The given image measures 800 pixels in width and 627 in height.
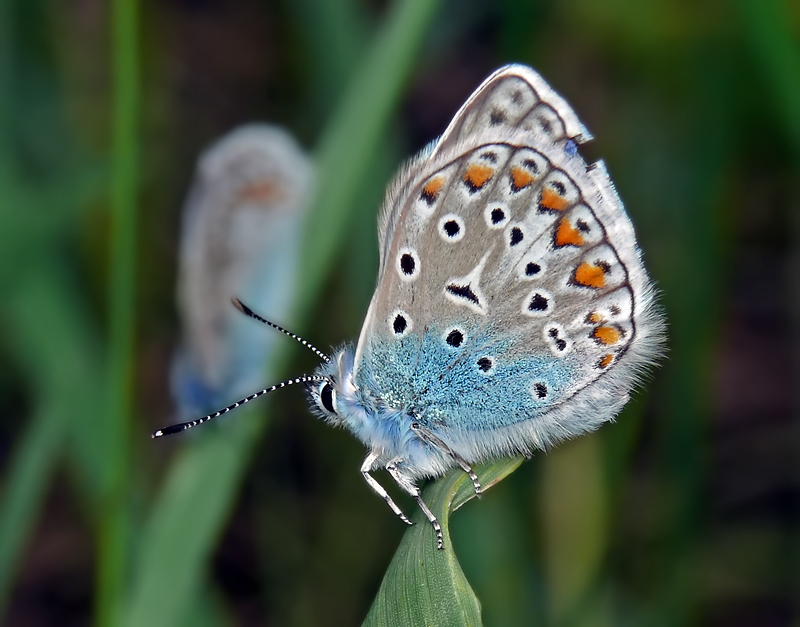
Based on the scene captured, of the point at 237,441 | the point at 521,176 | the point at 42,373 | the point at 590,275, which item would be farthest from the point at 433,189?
the point at 42,373

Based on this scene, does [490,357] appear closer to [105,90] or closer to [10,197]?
[10,197]

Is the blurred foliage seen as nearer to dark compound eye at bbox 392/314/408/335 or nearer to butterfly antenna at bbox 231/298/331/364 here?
butterfly antenna at bbox 231/298/331/364

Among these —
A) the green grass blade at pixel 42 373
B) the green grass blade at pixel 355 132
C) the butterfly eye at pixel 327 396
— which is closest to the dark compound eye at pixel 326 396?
the butterfly eye at pixel 327 396

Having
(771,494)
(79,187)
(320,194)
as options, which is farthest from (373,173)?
(771,494)

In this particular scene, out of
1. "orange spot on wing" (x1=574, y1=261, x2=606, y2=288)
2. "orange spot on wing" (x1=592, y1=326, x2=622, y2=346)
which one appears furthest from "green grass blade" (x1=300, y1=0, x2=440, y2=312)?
"orange spot on wing" (x1=592, y1=326, x2=622, y2=346)

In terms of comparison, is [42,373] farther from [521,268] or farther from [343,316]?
[521,268]

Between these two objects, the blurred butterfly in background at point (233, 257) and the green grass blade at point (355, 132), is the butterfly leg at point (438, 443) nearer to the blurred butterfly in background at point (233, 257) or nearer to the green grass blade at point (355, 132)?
A: the green grass blade at point (355, 132)

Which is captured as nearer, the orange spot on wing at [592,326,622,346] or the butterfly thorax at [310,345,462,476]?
the orange spot on wing at [592,326,622,346]
